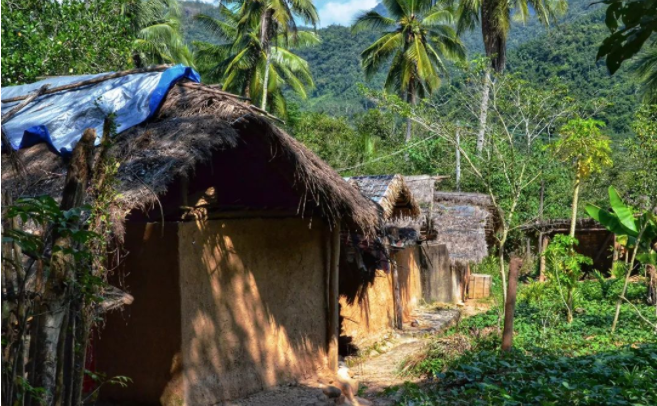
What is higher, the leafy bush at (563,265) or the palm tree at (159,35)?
the palm tree at (159,35)

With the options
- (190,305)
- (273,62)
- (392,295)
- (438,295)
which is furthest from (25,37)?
(273,62)

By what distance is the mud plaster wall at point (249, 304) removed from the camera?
21.1ft

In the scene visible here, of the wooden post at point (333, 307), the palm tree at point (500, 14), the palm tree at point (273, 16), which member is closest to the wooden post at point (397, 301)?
the wooden post at point (333, 307)

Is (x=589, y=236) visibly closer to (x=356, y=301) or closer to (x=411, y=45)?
(x=411, y=45)

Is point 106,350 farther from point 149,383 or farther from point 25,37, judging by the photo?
point 25,37

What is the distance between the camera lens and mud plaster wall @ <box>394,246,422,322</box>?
1274 cm

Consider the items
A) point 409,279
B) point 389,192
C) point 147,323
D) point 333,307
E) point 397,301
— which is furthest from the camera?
point 409,279

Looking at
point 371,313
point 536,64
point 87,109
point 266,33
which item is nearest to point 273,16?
point 266,33

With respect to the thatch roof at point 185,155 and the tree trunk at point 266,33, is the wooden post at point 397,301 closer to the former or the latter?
the thatch roof at point 185,155

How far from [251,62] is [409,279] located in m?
13.5

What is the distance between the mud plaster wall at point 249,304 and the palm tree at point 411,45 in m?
17.7

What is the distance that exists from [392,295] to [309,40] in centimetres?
1695

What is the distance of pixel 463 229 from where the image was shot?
15828 millimetres

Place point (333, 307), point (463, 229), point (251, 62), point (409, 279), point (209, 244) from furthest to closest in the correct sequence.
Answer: point (251, 62), point (463, 229), point (409, 279), point (333, 307), point (209, 244)
